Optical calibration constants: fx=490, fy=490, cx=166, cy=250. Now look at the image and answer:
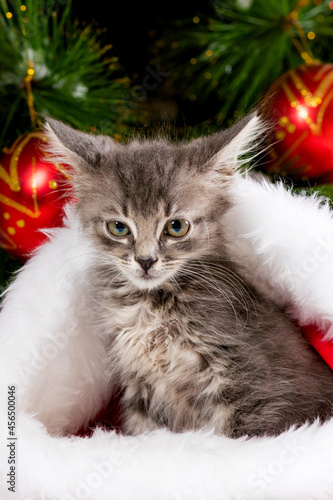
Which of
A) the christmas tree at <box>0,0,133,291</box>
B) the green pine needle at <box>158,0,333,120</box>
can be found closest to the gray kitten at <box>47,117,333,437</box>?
the christmas tree at <box>0,0,133,291</box>

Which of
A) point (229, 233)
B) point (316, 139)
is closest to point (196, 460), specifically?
point (229, 233)

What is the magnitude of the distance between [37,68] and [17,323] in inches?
26.0

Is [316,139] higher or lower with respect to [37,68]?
higher

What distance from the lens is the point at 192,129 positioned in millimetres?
1430

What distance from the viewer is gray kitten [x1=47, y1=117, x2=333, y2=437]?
0.91 metres

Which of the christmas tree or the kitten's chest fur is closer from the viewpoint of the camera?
the kitten's chest fur

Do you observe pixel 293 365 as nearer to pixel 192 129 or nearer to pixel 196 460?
pixel 196 460

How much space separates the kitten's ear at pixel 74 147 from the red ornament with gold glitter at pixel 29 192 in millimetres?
89

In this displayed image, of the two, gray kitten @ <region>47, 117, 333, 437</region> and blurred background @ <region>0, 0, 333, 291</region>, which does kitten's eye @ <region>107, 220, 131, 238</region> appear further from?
blurred background @ <region>0, 0, 333, 291</region>

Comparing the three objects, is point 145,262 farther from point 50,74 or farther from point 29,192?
point 50,74

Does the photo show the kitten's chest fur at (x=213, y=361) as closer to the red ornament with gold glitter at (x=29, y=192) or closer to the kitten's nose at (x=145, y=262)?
the kitten's nose at (x=145, y=262)

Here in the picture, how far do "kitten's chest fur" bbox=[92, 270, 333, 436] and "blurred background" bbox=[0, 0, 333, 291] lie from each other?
32 centimetres

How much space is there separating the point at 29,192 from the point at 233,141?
51 centimetres

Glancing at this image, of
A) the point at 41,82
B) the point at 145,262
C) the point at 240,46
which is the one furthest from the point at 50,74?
the point at 145,262
